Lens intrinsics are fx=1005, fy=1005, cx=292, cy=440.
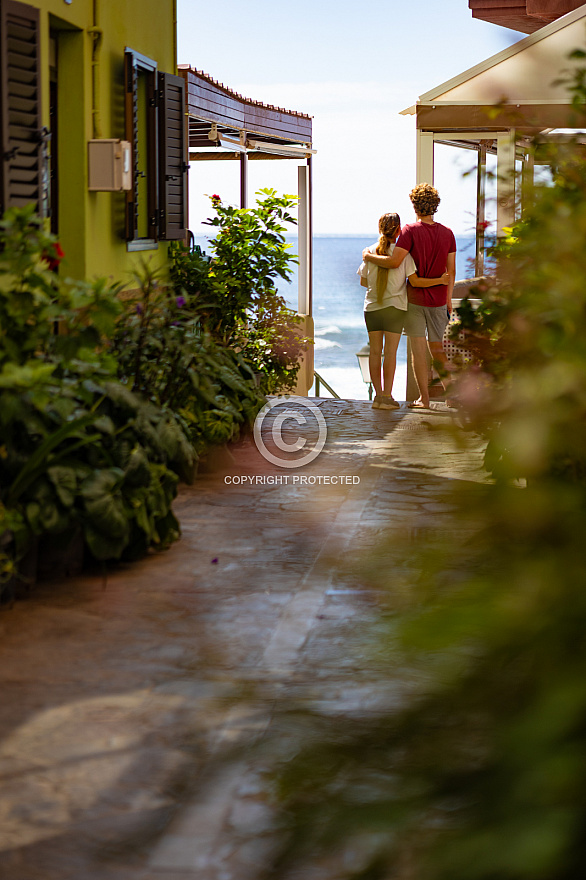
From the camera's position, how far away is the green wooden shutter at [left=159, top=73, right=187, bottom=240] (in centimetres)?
798

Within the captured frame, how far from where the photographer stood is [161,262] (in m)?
8.62

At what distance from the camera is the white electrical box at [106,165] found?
659 centimetres

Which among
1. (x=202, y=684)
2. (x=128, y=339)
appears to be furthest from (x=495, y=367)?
(x=128, y=339)

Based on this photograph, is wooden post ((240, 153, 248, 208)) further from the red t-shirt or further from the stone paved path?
the stone paved path

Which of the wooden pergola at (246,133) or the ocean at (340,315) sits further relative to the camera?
the ocean at (340,315)

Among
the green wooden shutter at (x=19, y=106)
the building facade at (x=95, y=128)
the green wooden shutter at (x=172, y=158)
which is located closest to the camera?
the green wooden shutter at (x=19, y=106)

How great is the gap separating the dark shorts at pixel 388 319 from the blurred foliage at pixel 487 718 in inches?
323

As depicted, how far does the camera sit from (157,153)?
7840 mm

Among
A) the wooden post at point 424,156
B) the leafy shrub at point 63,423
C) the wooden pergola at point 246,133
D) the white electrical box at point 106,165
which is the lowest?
the leafy shrub at point 63,423

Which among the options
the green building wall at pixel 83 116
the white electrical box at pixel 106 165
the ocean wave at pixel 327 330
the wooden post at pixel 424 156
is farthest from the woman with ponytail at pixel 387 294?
the ocean wave at pixel 327 330

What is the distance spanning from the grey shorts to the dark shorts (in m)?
0.07

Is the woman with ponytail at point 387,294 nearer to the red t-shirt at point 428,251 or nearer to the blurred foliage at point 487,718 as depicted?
the red t-shirt at point 428,251

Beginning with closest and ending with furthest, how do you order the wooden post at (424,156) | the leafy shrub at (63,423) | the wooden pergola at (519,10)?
the leafy shrub at (63,423) → the wooden post at (424,156) → the wooden pergola at (519,10)

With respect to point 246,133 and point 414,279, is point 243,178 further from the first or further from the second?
point 414,279
